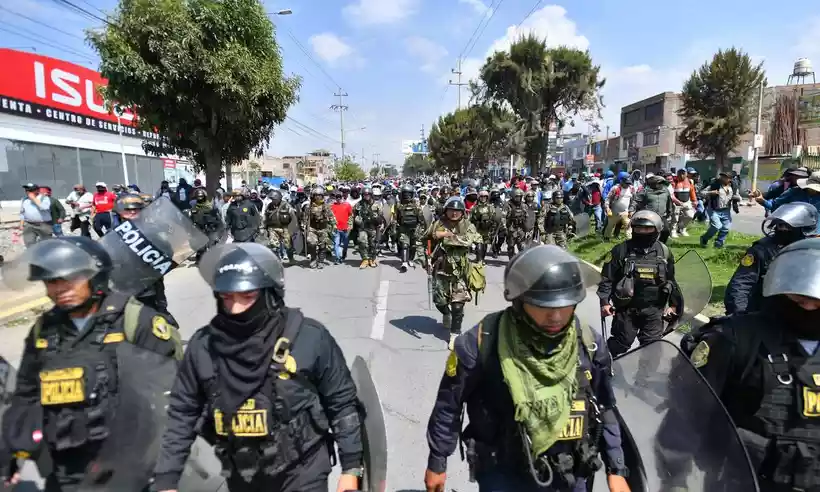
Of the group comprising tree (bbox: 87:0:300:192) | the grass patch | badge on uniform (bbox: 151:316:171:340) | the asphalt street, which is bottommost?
the asphalt street

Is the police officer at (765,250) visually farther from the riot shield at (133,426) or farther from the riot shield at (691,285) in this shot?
the riot shield at (133,426)

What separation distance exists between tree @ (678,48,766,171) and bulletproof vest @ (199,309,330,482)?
34.4m

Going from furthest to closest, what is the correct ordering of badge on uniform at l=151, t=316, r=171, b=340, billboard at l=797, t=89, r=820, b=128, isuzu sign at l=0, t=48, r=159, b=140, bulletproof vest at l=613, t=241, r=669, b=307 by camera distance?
1. billboard at l=797, t=89, r=820, b=128
2. isuzu sign at l=0, t=48, r=159, b=140
3. bulletproof vest at l=613, t=241, r=669, b=307
4. badge on uniform at l=151, t=316, r=171, b=340

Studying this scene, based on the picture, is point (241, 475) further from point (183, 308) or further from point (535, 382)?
point (183, 308)

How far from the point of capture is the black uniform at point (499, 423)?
6.22 feet

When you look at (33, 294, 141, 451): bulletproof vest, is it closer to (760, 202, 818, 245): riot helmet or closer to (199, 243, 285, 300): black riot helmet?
(199, 243, 285, 300): black riot helmet

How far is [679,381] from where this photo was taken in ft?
6.70

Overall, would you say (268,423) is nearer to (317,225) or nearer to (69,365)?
(69,365)

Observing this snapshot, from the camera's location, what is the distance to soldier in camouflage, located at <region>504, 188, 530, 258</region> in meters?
11.1

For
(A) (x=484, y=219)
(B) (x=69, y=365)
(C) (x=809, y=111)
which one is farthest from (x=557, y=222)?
(C) (x=809, y=111)

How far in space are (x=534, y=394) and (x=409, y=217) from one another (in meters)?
9.20

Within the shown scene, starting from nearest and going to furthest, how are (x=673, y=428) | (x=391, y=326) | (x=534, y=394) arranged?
(x=534, y=394), (x=673, y=428), (x=391, y=326)

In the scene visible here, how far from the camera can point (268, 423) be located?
72.5 inches

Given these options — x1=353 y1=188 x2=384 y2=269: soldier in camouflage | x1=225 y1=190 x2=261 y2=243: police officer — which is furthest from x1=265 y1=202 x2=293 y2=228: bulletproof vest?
x1=353 y1=188 x2=384 y2=269: soldier in camouflage
